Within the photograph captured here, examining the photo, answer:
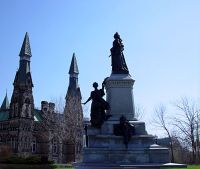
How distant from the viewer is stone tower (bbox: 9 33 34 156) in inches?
2975

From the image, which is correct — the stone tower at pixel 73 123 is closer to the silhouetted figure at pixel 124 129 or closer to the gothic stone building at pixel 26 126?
the gothic stone building at pixel 26 126

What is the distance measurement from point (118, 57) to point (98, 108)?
11.5 ft

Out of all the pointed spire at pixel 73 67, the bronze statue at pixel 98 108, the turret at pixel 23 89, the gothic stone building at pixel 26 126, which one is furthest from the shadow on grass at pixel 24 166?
the pointed spire at pixel 73 67

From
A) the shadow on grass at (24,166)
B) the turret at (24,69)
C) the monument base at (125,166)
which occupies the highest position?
the turret at (24,69)

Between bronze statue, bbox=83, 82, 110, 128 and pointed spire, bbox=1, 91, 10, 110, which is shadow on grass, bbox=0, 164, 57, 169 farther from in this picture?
pointed spire, bbox=1, 91, 10, 110

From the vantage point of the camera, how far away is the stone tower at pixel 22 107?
75562 millimetres

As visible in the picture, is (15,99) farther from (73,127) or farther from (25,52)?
(73,127)

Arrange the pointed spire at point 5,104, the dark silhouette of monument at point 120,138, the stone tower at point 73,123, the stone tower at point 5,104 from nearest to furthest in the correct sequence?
the dark silhouette of monument at point 120,138 < the stone tower at point 73,123 < the stone tower at point 5,104 < the pointed spire at point 5,104

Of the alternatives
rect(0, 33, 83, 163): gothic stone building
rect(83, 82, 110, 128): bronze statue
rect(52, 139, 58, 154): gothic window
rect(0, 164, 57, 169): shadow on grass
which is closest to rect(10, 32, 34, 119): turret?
rect(0, 33, 83, 163): gothic stone building

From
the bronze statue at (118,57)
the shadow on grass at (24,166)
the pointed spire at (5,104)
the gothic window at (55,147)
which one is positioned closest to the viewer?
the bronze statue at (118,57)

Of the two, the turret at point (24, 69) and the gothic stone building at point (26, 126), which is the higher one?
the turret at point (24, 69)

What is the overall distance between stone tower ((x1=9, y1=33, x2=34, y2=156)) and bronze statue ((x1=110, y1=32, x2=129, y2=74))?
59.9 meters

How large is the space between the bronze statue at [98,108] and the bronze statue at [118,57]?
1785 millimetres

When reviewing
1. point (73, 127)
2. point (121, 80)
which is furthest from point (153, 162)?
point (73, 127)
